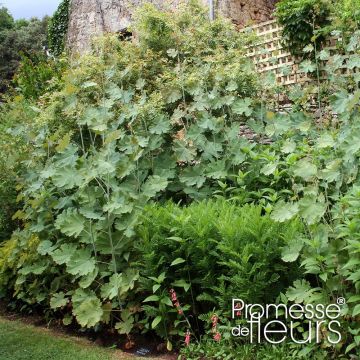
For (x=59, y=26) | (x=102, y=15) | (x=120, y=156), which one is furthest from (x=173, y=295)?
(x=59, y=26)

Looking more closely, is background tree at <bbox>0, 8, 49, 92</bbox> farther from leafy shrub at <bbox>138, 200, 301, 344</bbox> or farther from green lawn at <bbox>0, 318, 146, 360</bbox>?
leafy shrub at <bbox>138, 200, 301, 344</bbox>

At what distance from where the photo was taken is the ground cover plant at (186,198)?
3252 mm

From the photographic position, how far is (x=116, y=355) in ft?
12.4

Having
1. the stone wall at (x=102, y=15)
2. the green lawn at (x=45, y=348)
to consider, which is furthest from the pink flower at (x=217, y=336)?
the stone wall at (x=102, y=15)

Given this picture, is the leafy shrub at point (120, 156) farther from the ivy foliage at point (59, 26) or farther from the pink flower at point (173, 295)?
the ivy foliage at point (59, 26)

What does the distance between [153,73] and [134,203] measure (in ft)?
6.28

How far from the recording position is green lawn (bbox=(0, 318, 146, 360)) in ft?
12.4

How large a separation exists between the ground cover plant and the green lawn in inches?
8.2

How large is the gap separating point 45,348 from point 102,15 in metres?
11.0

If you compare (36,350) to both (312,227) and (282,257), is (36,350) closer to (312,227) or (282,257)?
(282,257)

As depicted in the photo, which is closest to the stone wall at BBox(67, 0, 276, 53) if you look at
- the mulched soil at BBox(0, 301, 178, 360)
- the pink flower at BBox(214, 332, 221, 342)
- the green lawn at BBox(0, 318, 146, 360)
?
the mulched soil at BBox(0, 301, 178, 360)

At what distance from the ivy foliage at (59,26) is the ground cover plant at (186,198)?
10.1 m

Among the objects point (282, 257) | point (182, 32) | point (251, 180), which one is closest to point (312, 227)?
point (282, 257)

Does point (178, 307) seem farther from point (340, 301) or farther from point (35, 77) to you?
point (35, 77)
